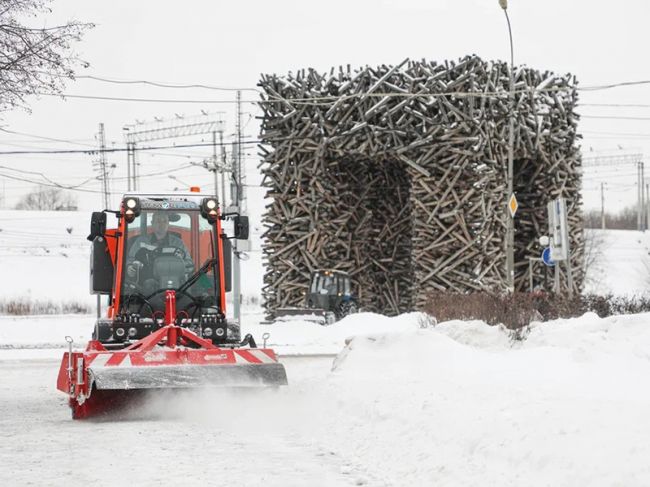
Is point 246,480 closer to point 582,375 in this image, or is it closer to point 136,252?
point 582,375

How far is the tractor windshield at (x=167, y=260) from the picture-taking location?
13.6 metres

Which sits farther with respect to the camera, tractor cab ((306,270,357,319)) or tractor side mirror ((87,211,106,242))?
tractor cab ((306,270,357,319))

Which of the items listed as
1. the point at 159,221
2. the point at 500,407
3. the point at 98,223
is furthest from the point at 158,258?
the point at 500,407

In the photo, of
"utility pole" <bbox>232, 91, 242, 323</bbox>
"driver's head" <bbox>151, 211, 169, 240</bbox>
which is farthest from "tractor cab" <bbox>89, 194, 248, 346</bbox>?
"utility pole" <bbox>232, 91, 242, 323</bbox>

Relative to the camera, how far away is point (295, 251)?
37469 mm

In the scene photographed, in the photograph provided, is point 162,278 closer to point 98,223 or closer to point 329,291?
point 98,223

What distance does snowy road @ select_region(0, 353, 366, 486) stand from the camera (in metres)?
8.33

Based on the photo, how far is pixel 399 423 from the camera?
1005 cm

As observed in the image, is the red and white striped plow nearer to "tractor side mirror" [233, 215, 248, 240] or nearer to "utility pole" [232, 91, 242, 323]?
"tractor side mirror" [233, 215, 248, 240]

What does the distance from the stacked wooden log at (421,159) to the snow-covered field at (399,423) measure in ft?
57.1

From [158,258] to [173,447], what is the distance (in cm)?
434

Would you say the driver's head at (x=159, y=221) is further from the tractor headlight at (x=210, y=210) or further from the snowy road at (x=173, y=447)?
the snowy road at (x=173, y=447)

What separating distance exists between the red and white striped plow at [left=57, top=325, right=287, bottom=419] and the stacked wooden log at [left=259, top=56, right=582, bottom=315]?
22936 mm

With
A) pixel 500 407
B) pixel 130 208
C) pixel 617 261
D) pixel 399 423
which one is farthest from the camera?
pixel 617 261
